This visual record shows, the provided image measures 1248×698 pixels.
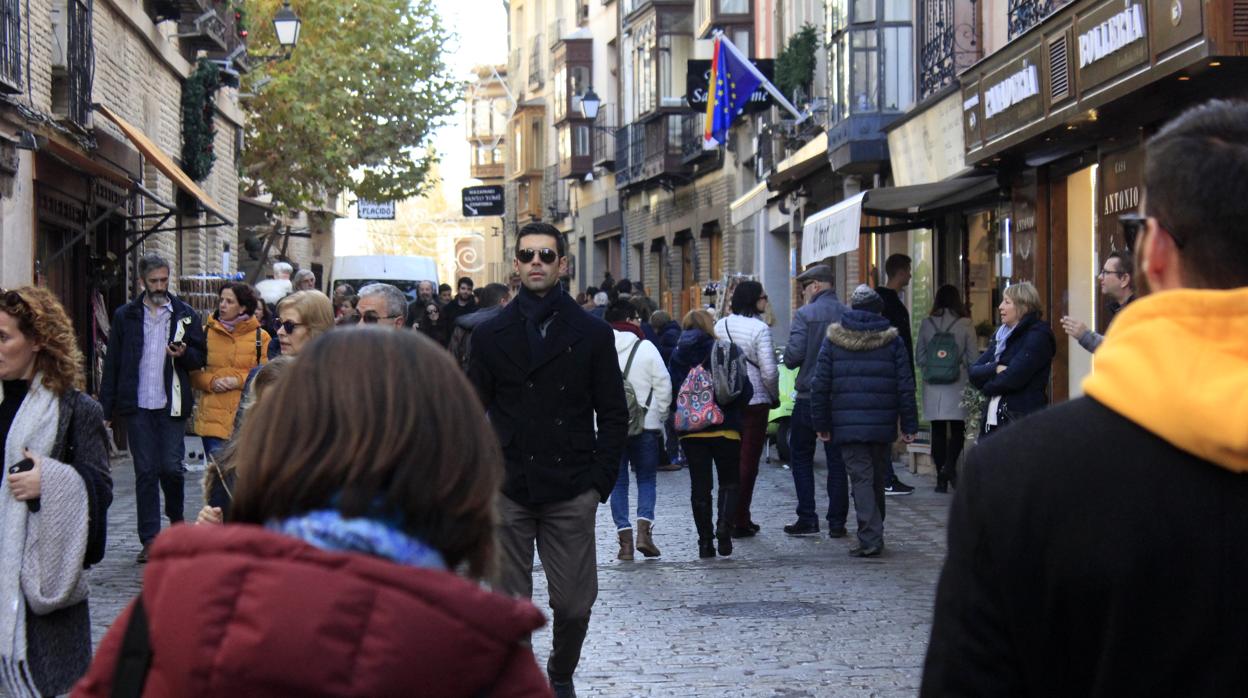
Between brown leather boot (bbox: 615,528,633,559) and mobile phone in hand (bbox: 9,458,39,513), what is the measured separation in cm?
635

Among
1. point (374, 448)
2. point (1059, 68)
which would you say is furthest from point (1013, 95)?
point (374, 448)

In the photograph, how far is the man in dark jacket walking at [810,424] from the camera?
1249cm

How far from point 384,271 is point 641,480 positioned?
77.8 ft

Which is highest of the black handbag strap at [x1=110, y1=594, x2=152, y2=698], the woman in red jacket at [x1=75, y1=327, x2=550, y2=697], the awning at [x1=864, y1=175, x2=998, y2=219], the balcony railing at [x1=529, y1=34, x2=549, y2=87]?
the balcony railing at [x1=529, y1=34, x2=549, y2=87]

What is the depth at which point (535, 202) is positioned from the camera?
5909 centimetres

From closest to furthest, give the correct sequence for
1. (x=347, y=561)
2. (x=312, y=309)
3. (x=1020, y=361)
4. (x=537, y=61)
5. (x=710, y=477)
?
(x=347, y=561) → (x=312, y=309) → (x=1020, y=361) → (x=710, y=477) → (x=537, y=61)

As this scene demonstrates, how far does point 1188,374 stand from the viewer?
2.29 meters

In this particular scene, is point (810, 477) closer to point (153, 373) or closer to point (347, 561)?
point (153, 373)

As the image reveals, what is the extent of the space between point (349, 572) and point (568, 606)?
4636mm

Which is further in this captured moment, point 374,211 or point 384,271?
point 374,211

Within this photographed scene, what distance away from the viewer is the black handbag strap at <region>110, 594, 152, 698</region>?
225 centimetres

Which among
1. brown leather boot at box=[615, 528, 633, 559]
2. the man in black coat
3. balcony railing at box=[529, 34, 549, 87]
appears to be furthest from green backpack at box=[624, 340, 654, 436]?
balcony railing at box=[529, 34, 549, 87]

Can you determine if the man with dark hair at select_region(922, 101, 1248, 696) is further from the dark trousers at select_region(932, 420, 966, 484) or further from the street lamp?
the street lamp

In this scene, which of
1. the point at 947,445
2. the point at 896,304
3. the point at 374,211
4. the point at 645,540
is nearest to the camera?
the point at 645,540
